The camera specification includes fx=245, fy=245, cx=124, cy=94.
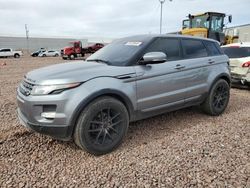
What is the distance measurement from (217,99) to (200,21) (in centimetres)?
1075

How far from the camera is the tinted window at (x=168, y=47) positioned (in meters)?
4.23

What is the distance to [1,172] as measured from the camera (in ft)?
9.98

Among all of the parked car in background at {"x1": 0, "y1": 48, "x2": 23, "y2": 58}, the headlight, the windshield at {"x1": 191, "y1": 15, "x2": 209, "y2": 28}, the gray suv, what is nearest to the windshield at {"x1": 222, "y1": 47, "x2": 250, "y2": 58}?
the gray suv

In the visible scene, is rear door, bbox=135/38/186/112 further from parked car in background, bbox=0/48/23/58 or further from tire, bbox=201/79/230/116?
parked car in background, bbox=0/48/23/58

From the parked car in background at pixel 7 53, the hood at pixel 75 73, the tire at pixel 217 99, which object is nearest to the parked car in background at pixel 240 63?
the tire at pixel 217 99

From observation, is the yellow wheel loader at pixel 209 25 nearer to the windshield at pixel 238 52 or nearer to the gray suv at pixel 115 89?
the windshield at pixel 238 52

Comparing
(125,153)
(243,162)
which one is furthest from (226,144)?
(125,153)

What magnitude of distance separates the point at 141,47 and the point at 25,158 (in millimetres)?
2440

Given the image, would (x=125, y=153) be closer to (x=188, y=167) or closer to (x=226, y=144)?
(x=188, y=167)

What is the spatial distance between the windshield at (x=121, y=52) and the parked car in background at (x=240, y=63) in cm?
477

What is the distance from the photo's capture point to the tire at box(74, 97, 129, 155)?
330 cm

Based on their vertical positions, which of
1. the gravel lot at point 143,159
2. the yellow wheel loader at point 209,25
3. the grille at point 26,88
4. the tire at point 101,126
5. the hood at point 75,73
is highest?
the yellow wheel loader at point 209,25

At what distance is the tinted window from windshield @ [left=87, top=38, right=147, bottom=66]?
0.68 ft

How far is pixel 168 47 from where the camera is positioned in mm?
4465
